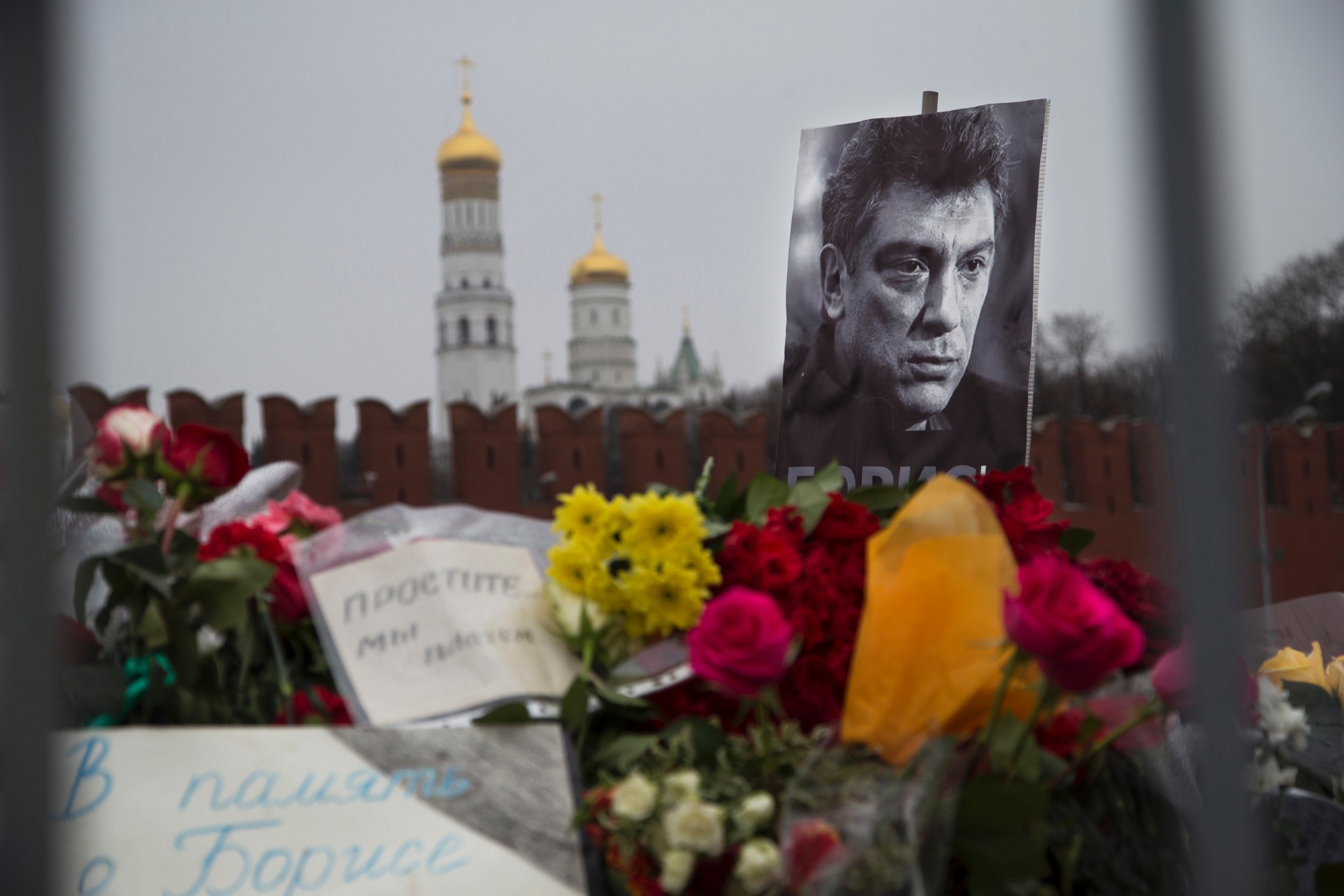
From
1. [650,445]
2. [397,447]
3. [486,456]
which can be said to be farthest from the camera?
[650,445]

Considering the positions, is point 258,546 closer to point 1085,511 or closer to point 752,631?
point 752,631

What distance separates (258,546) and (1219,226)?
62cm

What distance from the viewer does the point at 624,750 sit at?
72 centimetres

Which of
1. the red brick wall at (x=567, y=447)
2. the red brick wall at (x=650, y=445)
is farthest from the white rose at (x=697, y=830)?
the red brick wall at (x=650, y=445)

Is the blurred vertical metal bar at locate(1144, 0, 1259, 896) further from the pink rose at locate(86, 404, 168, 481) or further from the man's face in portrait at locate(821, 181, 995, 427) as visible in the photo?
the man's face in portrait at locate(821, 181, 995, 427)

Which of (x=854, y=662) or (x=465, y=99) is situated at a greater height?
(x=465, y=99)

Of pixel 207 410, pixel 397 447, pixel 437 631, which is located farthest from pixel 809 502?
pixel 397 447

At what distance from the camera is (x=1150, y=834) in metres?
0.72

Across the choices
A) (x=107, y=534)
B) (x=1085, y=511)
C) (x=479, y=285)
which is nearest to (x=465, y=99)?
(x=479, y=285)

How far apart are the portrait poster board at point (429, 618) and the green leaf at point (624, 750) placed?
45 mm

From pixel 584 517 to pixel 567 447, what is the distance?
37.9 feet

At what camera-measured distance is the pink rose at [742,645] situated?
66cm

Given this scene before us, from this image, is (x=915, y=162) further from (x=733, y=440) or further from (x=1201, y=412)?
(x=733, y=440)

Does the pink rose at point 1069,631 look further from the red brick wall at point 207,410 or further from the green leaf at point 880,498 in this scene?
the red brick wall at point 207,410
